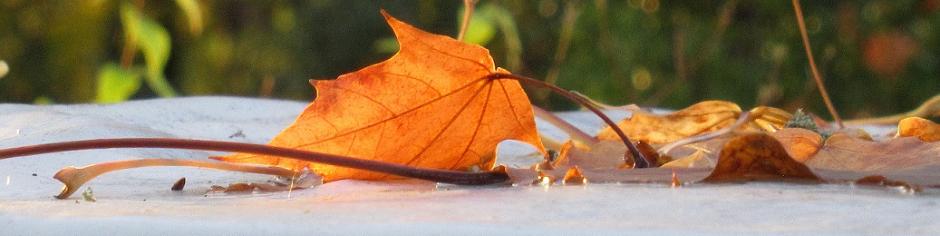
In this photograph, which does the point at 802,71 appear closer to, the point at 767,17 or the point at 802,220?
the point at 767,17

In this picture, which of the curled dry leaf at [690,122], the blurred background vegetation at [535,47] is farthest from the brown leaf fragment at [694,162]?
the blurred background vegetation at [535,47]

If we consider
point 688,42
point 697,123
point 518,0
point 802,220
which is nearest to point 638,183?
point 802,220

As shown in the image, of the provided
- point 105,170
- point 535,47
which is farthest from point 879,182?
point 535,47

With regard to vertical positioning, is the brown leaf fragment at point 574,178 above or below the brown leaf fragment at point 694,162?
below

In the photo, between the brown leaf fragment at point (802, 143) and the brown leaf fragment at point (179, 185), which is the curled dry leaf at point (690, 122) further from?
the brown leaf fragment at point (179, 185)

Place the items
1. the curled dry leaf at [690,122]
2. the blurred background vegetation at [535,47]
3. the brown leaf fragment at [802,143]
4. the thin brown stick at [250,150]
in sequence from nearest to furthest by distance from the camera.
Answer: the thin brown stick at [250,150] < the brown leaf fragment at [802,143] < the curled dry leaf at [690,122] < the blurred background vegetation at [535,47]

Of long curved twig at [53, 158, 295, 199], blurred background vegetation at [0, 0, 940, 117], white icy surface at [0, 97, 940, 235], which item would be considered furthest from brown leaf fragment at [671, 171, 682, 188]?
blurred background vegetation at [0, 0, 940, 117]

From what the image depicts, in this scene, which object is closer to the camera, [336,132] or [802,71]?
[336,132]
